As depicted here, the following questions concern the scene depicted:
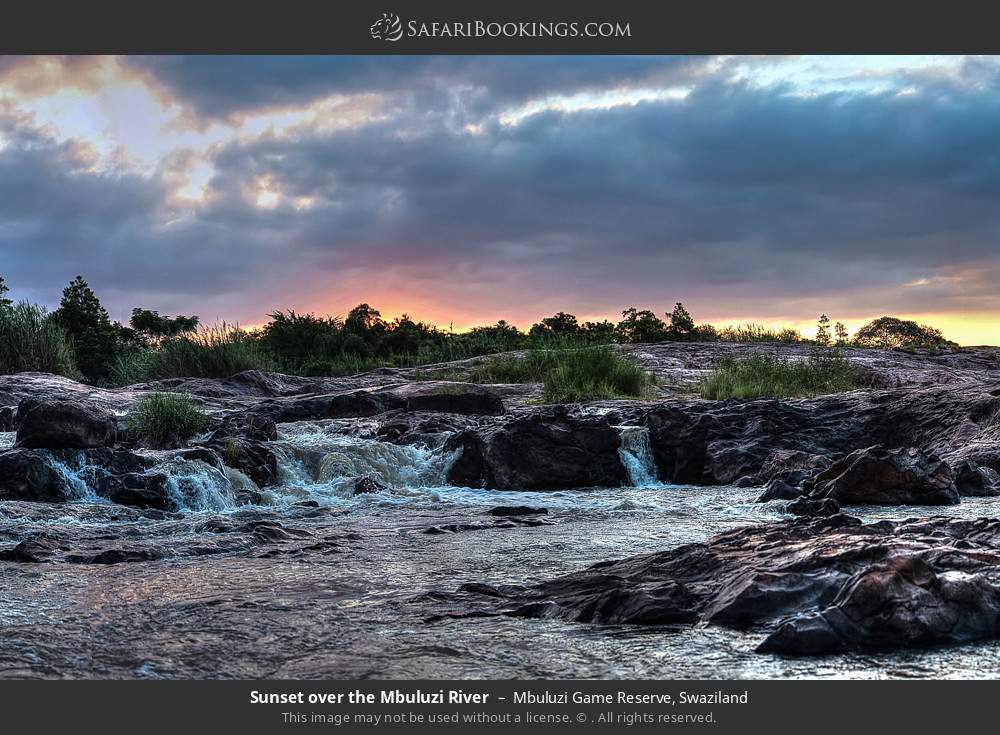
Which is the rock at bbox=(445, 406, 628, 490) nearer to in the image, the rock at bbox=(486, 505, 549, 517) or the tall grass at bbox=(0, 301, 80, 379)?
the rock at bbox=(486, 505, 549, 517)

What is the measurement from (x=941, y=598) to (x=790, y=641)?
0.56 metres

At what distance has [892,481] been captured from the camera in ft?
22.3

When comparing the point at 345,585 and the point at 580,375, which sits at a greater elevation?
the point at 580,375

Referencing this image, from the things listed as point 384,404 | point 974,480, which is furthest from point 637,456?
point 384,404

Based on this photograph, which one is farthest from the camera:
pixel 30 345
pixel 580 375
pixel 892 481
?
pixel 30 345

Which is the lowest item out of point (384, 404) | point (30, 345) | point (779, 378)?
point (384, 404)

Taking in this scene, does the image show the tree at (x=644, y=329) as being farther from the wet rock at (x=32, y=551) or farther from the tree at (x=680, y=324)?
the wet rock at (x=32, y=551)

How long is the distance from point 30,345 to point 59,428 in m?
9.60

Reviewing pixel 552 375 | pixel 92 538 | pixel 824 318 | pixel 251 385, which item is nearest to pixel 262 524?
pixel 92 538

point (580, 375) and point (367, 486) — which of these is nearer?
point (367, 486)

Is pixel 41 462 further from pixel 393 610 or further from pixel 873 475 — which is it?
pixel 873 475

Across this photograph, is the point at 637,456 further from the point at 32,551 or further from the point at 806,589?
the point at 806,589

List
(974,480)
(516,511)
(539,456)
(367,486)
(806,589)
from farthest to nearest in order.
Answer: (539,456)
(367,486)
(974,480)
(516,511)
(806,589)

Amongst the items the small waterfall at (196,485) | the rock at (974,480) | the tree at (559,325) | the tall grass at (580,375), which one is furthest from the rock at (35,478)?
the tree at (559,325)
